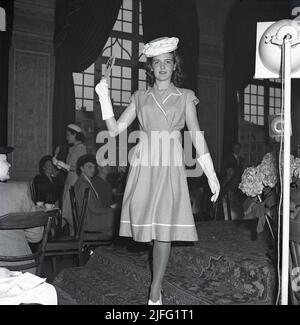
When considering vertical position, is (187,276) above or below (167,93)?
below

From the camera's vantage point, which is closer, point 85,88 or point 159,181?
point 159,181

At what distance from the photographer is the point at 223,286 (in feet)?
9.34

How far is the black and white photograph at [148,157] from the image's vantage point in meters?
2.24

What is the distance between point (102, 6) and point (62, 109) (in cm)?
189

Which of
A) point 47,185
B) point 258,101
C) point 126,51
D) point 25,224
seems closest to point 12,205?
point 25,224

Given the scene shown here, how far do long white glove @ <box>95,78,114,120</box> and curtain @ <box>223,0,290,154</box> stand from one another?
6454 millimetres

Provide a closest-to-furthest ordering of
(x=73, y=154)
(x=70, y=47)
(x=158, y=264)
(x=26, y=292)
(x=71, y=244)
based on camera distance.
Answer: (x=26, y=292)
(x=158, y=264)
(x=71, y=244)
(x=73, y=154)
(x=70, y=47)

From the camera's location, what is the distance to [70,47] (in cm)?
709

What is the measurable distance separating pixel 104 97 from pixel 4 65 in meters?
4.75

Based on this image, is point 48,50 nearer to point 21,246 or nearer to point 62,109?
point 62,109

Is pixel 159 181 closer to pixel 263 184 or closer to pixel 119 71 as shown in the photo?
pixel 263 184

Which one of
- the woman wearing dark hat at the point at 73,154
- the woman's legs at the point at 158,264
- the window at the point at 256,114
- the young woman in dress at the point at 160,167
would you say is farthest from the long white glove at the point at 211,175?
the window at the point at 256,114

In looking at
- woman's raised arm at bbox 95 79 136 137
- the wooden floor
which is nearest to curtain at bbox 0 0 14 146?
the wooden floor

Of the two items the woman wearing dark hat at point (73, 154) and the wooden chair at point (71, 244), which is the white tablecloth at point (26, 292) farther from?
the woman wearing dark hat at point (73, 154)
